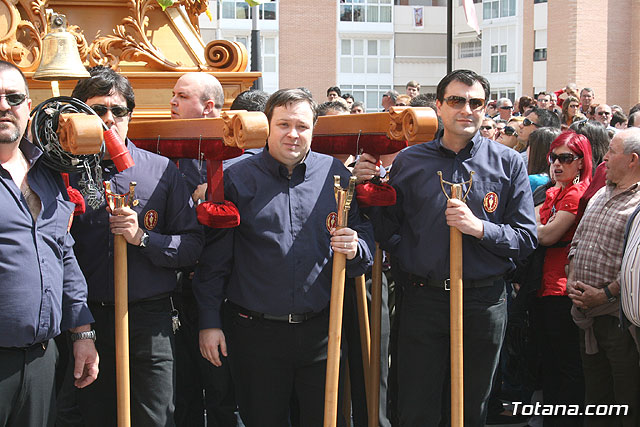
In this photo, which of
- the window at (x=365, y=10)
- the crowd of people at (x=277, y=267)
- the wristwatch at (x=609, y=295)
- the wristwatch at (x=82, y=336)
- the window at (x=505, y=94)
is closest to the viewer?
the crowd of people at (x=277, y=267)

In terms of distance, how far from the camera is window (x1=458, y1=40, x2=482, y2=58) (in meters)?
41.6

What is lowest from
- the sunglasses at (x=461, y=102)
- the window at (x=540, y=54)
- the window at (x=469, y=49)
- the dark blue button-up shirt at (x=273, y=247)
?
the dark blue button-up shirt at (x=273, y=247)

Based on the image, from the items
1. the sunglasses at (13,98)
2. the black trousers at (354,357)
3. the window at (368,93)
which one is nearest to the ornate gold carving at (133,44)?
the black trousers at (354,357)

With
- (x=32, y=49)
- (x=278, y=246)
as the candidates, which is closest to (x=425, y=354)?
(x=278, y=246)

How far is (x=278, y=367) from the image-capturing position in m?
3.89

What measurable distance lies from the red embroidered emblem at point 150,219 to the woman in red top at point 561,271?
7.97ft

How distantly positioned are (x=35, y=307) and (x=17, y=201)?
433 mm

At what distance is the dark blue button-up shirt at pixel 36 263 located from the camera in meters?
3.18

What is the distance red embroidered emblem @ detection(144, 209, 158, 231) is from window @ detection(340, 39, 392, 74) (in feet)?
119

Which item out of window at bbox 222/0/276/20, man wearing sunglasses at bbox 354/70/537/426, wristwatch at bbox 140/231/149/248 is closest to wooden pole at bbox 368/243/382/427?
man wearing sunglasses at bbox 354/70/537/426

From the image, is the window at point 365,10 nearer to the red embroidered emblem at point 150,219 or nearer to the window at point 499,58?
the window at point 499,58

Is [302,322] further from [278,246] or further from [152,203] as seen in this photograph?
[152,203]

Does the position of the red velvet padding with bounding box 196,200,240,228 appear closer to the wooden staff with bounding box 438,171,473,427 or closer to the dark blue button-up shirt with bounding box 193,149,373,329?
the dark blue button-up shirt with bounding box 193,149,373,329

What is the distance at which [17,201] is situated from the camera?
324 cm
